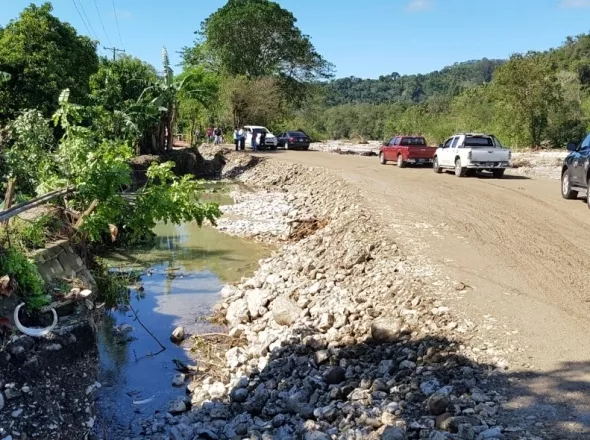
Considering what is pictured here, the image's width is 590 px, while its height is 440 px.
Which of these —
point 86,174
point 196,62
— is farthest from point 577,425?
point 196,62

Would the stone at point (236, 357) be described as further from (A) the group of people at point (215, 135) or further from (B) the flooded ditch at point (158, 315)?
(A) the group of people at point (215, 135)

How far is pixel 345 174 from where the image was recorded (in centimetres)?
2542

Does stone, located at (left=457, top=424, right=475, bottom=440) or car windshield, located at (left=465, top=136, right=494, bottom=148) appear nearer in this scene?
stone, located at (left=457, top=424, right=475, bottom=440)

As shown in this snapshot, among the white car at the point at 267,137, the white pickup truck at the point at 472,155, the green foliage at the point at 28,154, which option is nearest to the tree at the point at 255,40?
the white car at the point at 267,137

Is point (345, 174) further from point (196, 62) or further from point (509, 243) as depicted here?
point (196, 62)

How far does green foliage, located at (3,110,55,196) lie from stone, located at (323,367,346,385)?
22.2 feet

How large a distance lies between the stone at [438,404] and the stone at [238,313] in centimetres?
566

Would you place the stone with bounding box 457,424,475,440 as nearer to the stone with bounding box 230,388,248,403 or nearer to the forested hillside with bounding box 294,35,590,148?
the stone with bounding box 230,388,248,403

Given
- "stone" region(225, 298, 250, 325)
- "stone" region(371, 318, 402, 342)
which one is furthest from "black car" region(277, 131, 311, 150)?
"stone" region(371, 318, 402, 342)

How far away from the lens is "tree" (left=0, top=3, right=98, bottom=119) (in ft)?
86.3

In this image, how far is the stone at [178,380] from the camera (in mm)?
8734

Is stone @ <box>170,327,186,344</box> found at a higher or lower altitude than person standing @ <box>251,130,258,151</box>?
lower

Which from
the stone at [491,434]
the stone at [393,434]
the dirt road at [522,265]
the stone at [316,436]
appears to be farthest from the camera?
the dirt road at [522,265]

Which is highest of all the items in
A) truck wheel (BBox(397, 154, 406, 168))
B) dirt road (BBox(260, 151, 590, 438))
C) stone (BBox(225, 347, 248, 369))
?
truck wheel (BBox(397, 154, 406, 168))
